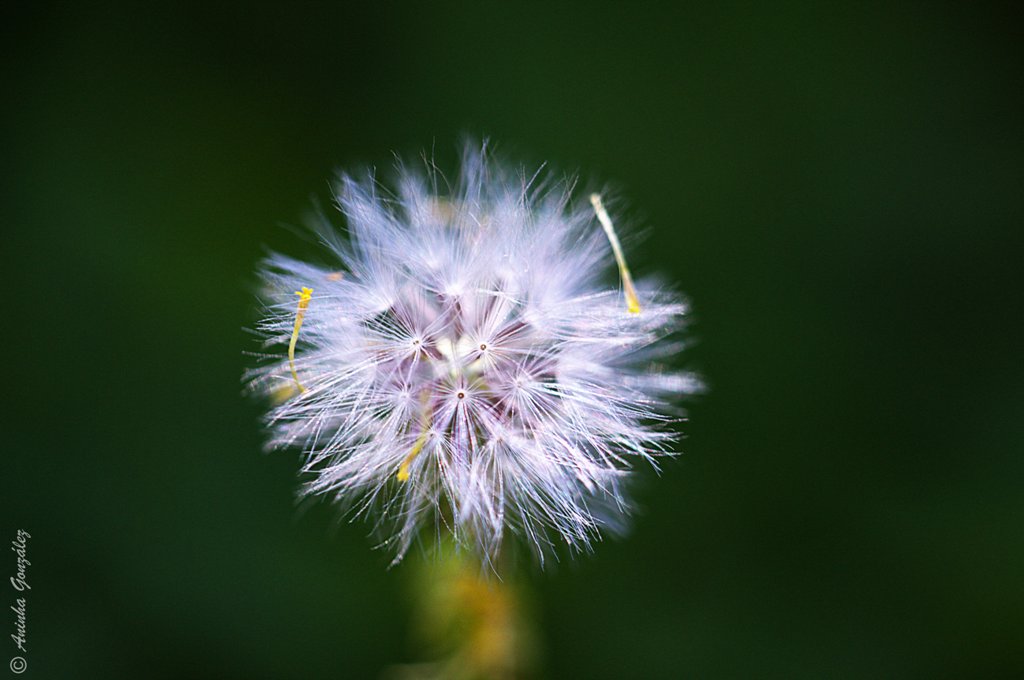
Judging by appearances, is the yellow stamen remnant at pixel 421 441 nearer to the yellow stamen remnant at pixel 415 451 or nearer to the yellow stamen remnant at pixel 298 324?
the yellow stamen remnant at pixel 415 451

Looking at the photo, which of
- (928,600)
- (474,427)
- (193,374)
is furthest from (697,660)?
(193,374)

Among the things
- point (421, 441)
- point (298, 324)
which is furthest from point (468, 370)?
point (298, 324)

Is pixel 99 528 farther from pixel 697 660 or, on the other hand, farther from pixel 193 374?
pixel 697 660

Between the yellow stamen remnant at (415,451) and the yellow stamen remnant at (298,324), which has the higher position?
the yellow stamen remnant at (298,324)

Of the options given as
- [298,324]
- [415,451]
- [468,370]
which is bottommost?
[415,451]

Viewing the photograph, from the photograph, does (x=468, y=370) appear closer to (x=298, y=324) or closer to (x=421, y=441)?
(x=421, y=441)

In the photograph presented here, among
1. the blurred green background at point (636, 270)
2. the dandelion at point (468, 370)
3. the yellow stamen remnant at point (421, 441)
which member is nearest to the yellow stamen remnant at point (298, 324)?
the dandelion at point (468, 370)
